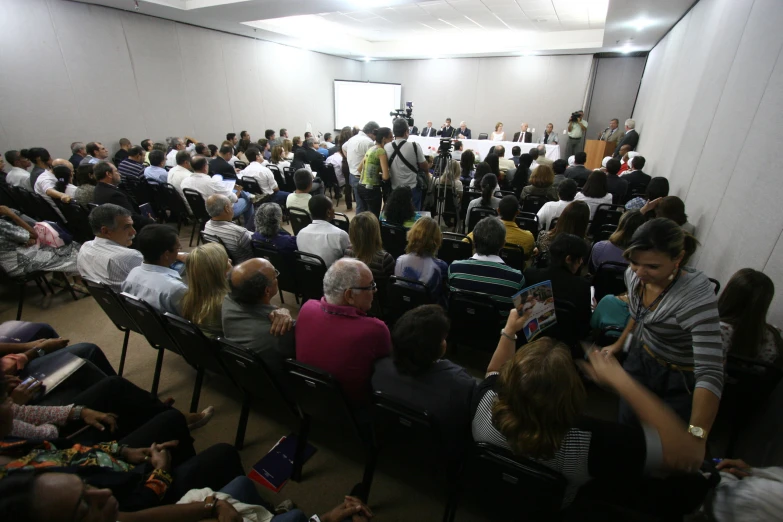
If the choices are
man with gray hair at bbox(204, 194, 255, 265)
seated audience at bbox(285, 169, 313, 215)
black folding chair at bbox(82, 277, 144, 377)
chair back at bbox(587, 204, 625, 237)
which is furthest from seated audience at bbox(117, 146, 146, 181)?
chair back at bbox(587, 204, 625, 237)

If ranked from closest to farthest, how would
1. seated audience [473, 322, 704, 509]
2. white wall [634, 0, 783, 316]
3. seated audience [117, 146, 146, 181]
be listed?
1. seated audience [473, 322, 704, 509]
2. white wall [634, 0, 783, 316]
3. seated audience [117, 146, 146, 181]

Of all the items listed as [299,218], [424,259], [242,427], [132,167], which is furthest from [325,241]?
[132,167]

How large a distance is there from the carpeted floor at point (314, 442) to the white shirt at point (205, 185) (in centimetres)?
217

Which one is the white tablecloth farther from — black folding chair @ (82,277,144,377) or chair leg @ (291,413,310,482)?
chair leg @ (291,413,310,482)

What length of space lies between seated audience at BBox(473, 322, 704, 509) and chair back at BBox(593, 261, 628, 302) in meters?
1.76

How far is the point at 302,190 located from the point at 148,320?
2647mm

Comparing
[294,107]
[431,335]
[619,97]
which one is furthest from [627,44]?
[431,335]

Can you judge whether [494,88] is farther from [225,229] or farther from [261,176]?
[225,229]

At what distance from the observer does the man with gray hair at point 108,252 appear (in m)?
2.62

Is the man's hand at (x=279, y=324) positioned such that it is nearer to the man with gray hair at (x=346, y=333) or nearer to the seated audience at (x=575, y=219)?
the man with gray hair at (x=346, y=333)

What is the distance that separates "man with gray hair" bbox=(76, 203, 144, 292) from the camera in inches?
103

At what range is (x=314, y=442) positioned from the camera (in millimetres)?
2195

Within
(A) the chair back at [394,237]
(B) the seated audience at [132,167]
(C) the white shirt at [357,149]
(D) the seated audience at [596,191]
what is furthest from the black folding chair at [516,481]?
(B) the seated audience at [132,167]

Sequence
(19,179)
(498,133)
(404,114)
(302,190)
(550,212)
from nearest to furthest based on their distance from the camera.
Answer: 1. (550,212)
2. (302,190)
3. (19,179)
4. (404,114)
5. (498,133)
